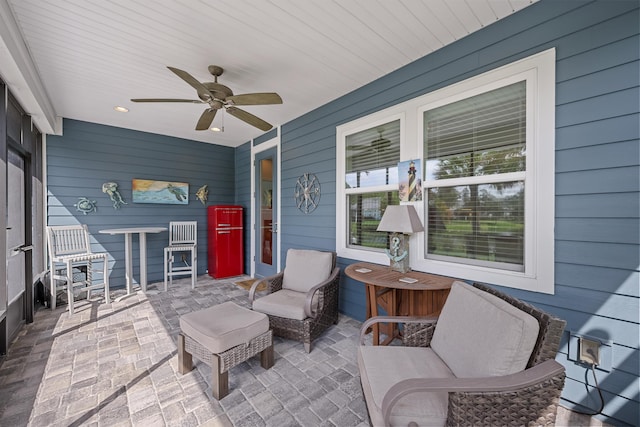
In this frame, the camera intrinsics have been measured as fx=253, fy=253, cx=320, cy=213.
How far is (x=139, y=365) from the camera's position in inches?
89.9

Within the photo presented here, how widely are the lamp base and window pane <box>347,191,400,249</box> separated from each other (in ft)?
1.34

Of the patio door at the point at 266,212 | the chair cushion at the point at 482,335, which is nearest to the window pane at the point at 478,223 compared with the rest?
the chair cushion at the point at 482,335

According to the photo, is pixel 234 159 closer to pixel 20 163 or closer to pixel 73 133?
pixel 73 133

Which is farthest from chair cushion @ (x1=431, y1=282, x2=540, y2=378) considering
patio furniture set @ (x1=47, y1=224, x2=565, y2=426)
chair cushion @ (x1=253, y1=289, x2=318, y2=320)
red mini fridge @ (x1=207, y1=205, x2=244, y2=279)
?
red mini fridge @ (x1=207, y1=205, x2=244, y2=279)

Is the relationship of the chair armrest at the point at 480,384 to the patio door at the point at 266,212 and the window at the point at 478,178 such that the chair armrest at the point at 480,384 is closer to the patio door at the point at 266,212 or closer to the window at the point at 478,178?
the window at the point at 478,178

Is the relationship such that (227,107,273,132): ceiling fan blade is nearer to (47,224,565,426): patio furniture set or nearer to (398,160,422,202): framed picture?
(398,160,422,202): framed picture

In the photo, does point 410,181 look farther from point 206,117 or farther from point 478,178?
point 206,117

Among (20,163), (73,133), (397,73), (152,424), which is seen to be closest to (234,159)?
(73,133)

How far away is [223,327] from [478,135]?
2760mm

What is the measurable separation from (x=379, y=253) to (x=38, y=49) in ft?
13.3

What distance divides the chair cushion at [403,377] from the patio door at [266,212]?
10.9 feet

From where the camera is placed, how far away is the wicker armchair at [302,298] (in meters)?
2.53

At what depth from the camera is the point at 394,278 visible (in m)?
2.38

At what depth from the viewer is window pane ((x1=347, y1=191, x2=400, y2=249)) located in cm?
309
